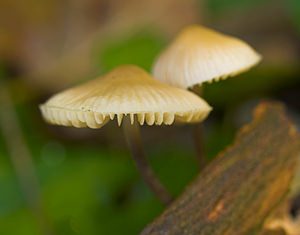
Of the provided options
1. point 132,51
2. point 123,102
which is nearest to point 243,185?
point 123,102

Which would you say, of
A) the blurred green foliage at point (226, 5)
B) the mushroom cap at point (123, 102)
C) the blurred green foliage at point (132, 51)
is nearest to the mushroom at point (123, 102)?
the mushroom cap at point (123, 102)

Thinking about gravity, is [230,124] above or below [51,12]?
below

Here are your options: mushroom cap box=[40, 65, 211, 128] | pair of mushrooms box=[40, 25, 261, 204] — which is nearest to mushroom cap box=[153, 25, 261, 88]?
pair of mushrooms box=[40, 25, 261, 204]

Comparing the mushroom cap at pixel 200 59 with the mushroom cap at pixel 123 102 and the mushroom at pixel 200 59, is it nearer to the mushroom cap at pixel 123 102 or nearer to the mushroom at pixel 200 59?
the mushroom at pixel 200 59

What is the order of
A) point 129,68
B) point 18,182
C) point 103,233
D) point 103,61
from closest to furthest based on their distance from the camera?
point 129,68
point 103,233
point 18,182
point 103,61

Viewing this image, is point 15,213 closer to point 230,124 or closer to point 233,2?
point 230,124

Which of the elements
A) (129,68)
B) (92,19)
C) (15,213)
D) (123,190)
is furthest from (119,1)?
(129,68)

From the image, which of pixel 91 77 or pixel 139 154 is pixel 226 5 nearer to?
pixel 91 77
